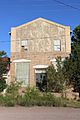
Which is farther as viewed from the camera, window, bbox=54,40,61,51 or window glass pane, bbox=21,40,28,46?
window glass pane, bbox=21,40,28,46

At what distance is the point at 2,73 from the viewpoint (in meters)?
34.7

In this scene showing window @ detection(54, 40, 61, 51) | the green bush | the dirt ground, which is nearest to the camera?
the dirt ground

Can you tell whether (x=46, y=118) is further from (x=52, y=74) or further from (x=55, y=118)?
(x=52, y=74)

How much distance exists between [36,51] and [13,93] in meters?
11.7

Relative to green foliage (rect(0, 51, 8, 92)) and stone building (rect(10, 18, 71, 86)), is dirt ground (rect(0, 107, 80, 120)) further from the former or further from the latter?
stone building (rect(10, 18, 71, 86))

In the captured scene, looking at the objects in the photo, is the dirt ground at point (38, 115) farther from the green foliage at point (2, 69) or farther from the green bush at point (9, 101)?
the green foliage at point (2, 69)

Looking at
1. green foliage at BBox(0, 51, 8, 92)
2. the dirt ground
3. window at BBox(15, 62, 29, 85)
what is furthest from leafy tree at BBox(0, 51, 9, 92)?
the dirt ground

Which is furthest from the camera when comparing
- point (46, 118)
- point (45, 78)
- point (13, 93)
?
point (45, 78)

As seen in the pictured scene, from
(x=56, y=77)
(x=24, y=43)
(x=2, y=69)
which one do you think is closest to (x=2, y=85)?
(x=2, y=69)

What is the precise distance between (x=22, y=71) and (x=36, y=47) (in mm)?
3632

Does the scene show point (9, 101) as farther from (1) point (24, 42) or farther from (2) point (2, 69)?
(1) point (24, 42)

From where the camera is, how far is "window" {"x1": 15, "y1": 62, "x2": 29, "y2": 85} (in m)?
38.7

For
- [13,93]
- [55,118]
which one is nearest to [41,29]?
[13,93]

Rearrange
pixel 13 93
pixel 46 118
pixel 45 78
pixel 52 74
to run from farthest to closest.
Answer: pixel 45 78 < pixel 52 74 < pixel 13 93 < pixel 46 118
